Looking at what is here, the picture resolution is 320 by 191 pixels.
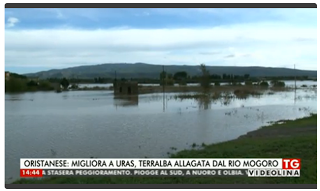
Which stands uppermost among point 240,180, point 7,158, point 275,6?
point 275,6

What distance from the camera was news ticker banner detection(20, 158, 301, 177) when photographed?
454cm

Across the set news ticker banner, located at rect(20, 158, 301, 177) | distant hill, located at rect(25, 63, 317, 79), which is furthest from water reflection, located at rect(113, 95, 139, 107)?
news ticker banner, located at rect(20, 158, 301, 177)

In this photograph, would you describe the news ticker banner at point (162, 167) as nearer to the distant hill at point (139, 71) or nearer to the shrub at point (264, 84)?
the distant hill at point (139, 71)

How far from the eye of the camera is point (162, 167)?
4.64 metres

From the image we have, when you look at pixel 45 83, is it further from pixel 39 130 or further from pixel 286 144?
pixel 286 144

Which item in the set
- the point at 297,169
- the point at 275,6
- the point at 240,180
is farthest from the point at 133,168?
the point at 275,6

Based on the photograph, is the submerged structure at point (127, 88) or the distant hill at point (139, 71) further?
the submerged structure at point (127, 88)

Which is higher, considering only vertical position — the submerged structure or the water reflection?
the submerged structure

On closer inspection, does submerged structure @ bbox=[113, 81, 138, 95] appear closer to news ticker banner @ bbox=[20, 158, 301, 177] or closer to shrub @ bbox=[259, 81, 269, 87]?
shrub @ bbox=[259, 81, 269, 87]

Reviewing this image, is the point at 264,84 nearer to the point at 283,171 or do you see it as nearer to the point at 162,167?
the point at 283,171

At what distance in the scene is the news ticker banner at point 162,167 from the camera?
14.9 feet

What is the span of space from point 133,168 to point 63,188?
96 cm

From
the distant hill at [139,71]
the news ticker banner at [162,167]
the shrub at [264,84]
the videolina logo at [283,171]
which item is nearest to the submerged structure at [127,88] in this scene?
the distant hill at [139,71]

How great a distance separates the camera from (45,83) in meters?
47.4
